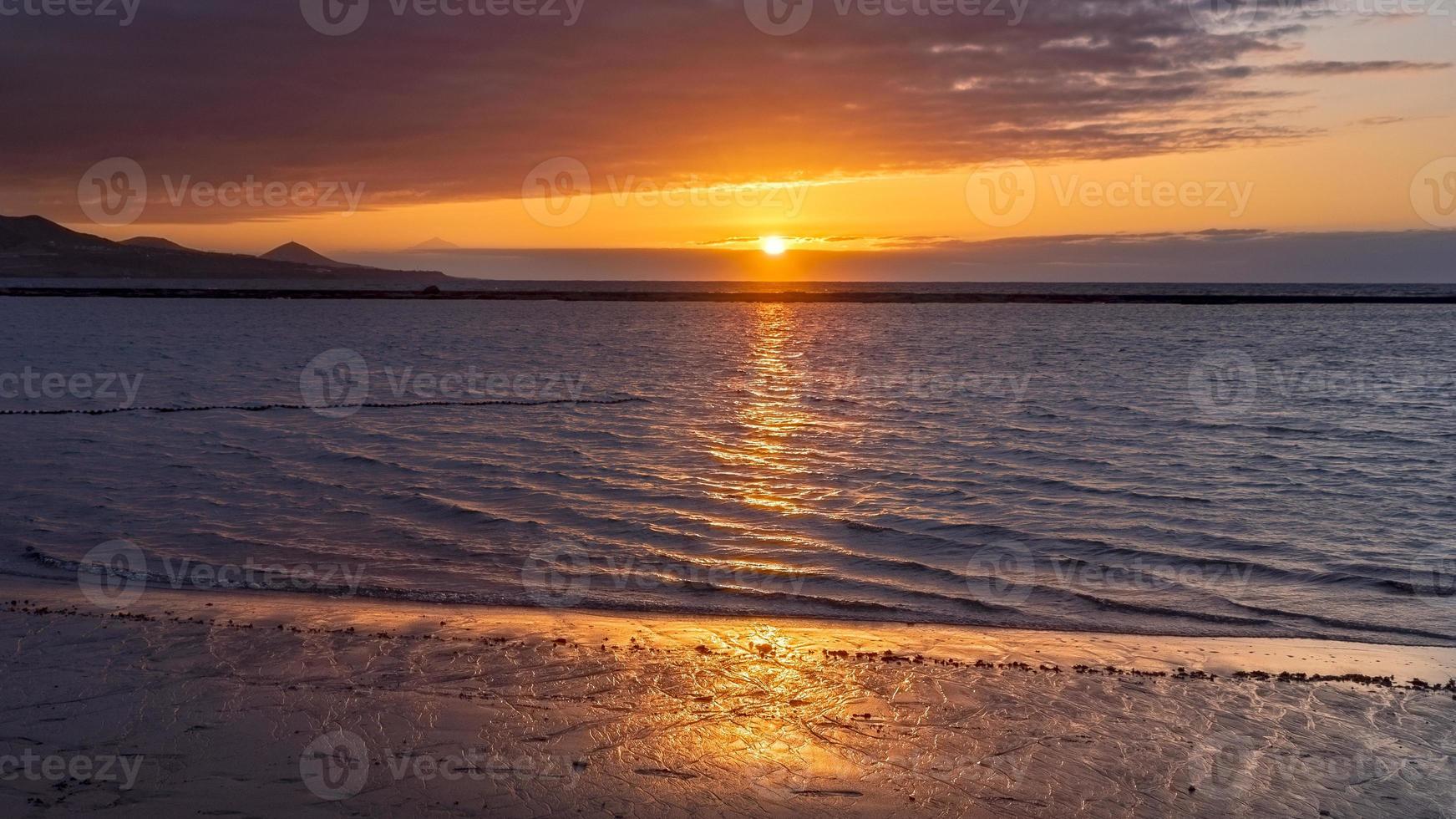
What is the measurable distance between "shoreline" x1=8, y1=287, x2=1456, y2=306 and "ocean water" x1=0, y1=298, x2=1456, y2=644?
106 m

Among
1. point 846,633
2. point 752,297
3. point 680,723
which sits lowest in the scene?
point 846,633

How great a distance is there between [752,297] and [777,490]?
162 meters

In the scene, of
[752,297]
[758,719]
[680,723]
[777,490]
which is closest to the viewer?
[680,723]

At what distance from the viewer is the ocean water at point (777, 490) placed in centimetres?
1284

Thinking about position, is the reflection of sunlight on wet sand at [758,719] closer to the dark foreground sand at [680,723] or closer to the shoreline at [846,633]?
the dark foreground sand at [680,723]

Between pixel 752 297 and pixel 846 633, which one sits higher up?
pixel 752 297

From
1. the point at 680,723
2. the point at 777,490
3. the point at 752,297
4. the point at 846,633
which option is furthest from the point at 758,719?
the point at 752,297

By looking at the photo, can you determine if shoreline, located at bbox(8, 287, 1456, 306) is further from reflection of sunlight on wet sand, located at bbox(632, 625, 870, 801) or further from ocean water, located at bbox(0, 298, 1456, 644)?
reflection of sunlight on wet sand, located at bbox(632, 625, 870, 801)

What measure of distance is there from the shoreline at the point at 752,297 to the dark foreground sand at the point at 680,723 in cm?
14278

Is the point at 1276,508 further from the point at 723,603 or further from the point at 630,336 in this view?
the point at 630,336

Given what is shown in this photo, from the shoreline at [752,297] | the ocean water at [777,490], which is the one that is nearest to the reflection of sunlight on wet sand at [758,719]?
the ocean water at [777,490]

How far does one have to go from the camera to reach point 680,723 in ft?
25.8

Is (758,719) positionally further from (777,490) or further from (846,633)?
(777,490)

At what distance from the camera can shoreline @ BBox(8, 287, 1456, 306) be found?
142 metres
